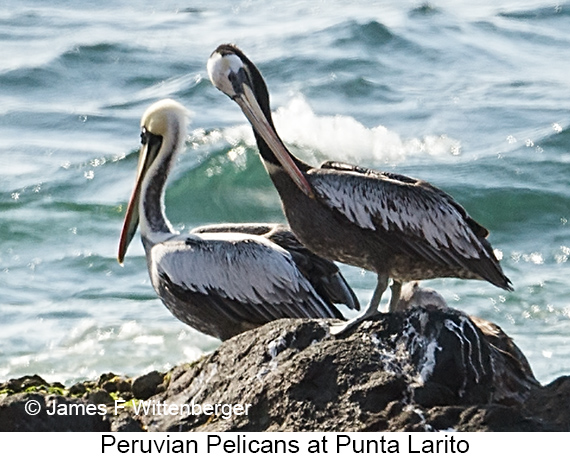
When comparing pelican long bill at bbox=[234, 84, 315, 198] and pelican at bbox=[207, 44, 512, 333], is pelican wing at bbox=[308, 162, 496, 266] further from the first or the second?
pelican long bill at bbox=[234, 84, 315, 198]

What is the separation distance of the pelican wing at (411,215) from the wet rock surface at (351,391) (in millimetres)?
649

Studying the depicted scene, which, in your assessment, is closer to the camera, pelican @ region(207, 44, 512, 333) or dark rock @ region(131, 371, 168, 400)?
pelican @ region(207, 44, 512, 333)

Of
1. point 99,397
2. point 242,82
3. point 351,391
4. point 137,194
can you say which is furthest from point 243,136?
point 351,391

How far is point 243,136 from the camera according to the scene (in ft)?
55.3

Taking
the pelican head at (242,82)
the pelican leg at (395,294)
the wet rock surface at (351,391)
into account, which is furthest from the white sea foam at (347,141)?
the wet rock surface at (351,391)

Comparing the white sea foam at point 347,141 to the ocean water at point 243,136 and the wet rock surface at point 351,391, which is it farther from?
the wet rock surface at point 351,391

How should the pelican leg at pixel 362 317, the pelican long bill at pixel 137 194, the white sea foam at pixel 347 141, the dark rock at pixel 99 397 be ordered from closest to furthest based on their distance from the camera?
the pelican leg at pixel 362 317 → the dark rock at pixel 99 397 → the pelican long bill at pixel 137 194 → the white sea foam at pixel 347 141

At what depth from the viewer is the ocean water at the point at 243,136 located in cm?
1245

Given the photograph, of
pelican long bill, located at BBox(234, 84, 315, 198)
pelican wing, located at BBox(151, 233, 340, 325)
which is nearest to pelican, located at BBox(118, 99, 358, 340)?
pelican wing, located at BBox(151, 233, 340, 325)

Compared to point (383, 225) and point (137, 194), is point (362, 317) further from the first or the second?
point (137, 194)

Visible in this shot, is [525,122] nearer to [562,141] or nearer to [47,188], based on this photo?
[562,141]

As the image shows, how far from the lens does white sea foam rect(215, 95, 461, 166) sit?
54.0 ft

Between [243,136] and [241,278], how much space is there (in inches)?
346

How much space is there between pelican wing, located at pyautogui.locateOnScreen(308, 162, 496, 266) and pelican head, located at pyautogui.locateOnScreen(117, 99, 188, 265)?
2.12 m
